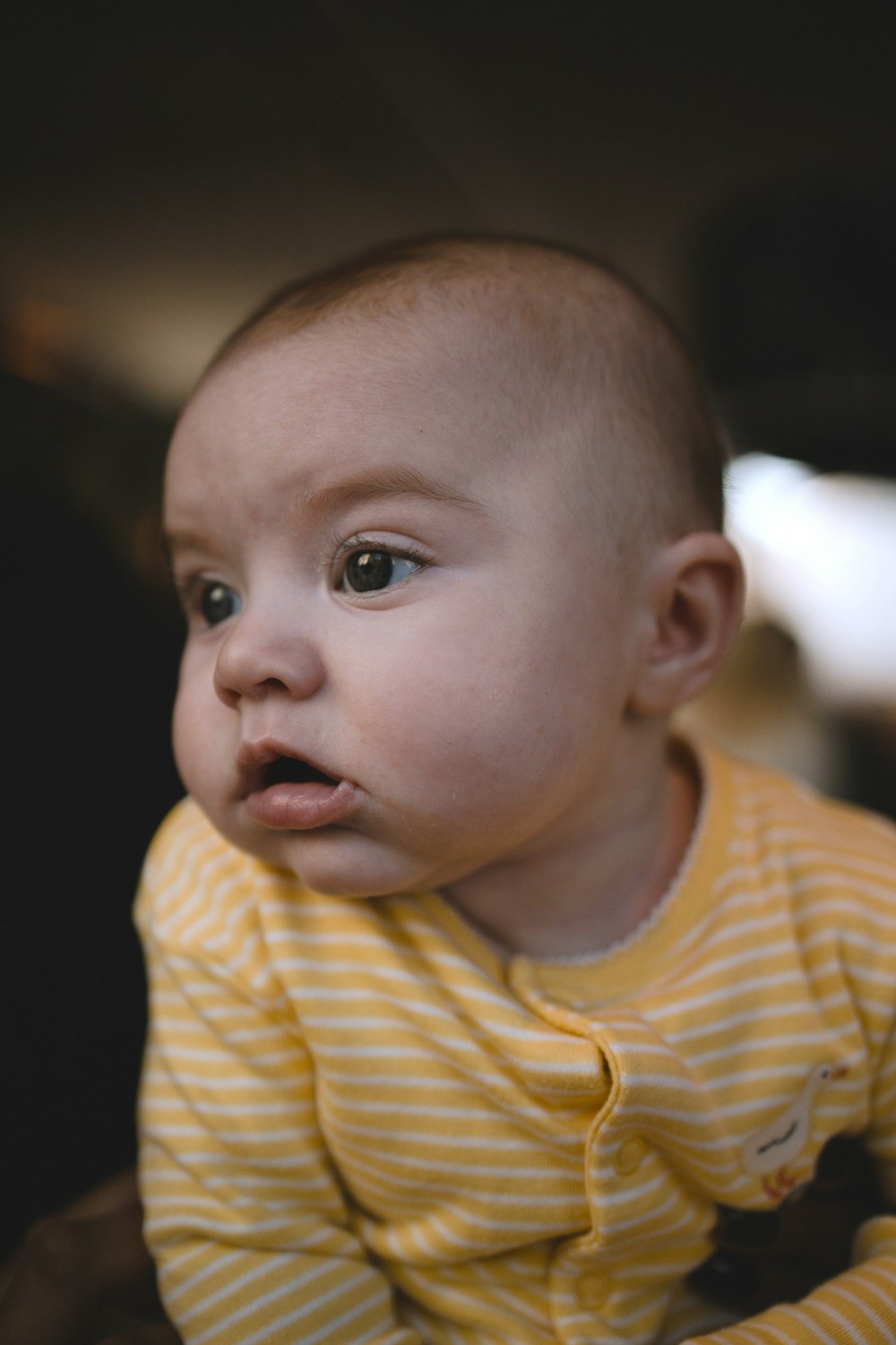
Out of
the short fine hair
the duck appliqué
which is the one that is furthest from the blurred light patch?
the duck appliqué

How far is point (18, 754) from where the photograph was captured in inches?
29.4

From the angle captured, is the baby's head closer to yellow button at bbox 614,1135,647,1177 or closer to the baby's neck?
the baby's neck

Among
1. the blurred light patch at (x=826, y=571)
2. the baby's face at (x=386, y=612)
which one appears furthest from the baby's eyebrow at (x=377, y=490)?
the blurred light patch at (x=826, y=571)

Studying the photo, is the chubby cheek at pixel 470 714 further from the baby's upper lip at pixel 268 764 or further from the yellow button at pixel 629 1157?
the yellow button at pixel 629 1157

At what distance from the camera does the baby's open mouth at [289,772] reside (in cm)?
58

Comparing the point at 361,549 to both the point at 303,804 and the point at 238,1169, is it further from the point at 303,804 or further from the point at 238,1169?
the point at 238,1169

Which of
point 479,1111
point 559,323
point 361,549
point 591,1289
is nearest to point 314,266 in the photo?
point 559,323

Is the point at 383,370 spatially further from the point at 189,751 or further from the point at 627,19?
the point at 627,19

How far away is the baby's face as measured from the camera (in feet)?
1.78

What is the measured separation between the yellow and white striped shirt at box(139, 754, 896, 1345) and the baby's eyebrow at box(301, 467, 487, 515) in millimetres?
276

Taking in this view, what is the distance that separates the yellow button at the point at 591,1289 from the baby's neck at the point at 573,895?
0.20 metres

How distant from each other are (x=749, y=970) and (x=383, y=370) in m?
0.48

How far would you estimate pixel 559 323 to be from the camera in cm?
64

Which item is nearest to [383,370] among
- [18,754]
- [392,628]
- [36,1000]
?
[392,628]
